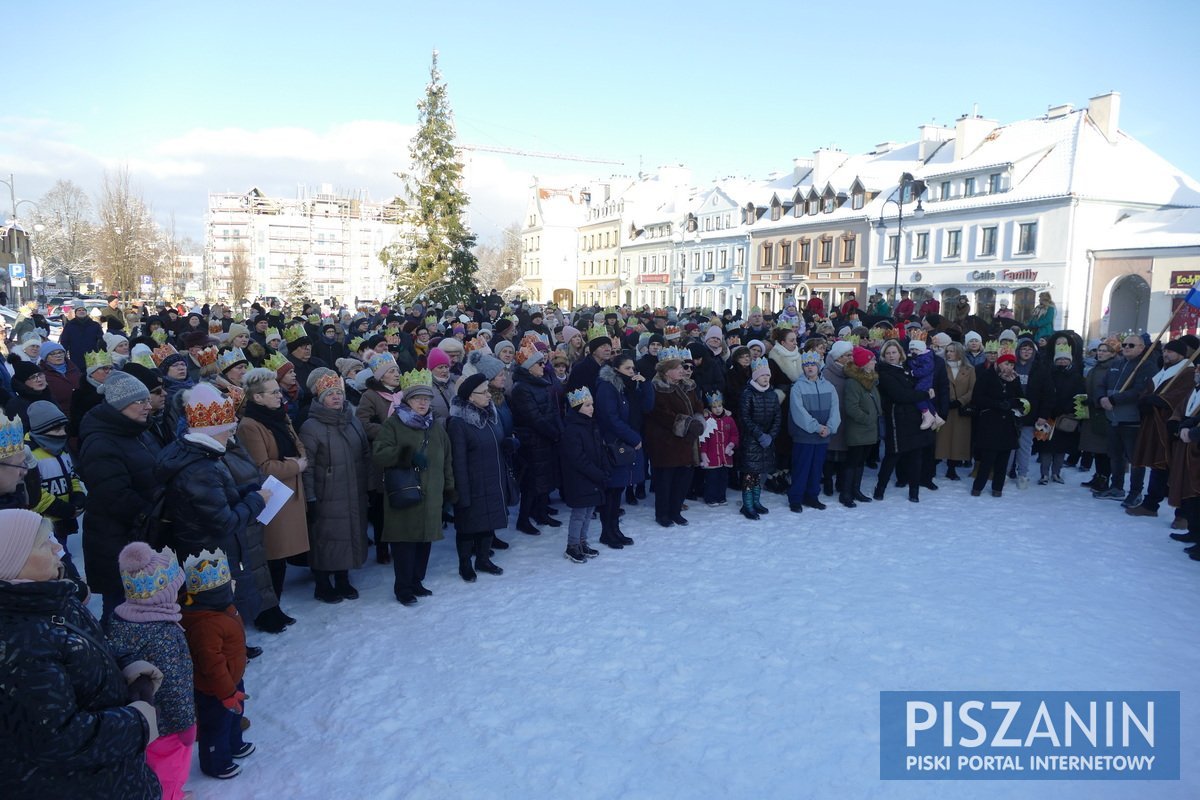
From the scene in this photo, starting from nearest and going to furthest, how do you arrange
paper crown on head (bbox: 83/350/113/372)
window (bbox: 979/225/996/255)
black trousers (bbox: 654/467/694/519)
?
paper crown on head (bbox: 83/350/113/372) < black trousers (bbox: 654/467/694/519) < window (bbox: 979/225/996/255)

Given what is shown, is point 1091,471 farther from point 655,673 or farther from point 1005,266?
point 1005,266

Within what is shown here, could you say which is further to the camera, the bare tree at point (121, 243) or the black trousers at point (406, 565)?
the bare tree at point (121, 243)

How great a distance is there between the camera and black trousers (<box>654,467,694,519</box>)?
7.65m

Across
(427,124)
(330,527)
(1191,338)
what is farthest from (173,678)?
(427,124)

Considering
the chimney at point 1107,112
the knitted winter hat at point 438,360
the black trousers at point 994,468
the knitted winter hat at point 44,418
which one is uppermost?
the chimney at point 1107,112

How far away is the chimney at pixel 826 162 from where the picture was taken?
144 feet

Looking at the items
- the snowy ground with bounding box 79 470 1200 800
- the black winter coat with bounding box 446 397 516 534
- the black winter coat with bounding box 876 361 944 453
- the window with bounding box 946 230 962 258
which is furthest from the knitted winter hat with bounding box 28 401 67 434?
the window with bounding box 946 230 962 258

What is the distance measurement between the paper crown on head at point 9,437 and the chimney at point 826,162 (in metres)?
45.4

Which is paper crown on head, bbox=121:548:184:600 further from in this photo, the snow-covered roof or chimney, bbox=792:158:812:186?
chimney, bbox=792:158:812:186

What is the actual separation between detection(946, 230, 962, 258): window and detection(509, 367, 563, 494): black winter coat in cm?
3242

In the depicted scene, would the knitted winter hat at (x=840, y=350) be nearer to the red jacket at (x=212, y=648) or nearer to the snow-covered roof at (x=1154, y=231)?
the red jacket at (x=212, y=648)

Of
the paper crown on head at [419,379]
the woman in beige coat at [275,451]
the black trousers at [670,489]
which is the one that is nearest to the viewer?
the woman in beige coat at [275,451]

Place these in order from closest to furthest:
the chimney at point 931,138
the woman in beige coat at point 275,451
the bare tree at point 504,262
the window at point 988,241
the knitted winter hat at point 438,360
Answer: the woman in beige coat at point 275,451, the knitted winter hat at point 438,360, the window at point 988,241, the chimney at point 931,138, the bare tree at point 504,262

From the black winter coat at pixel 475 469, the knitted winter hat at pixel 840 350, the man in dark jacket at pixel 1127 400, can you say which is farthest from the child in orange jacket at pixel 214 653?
the man in dark jacket at pixel 1127 400
